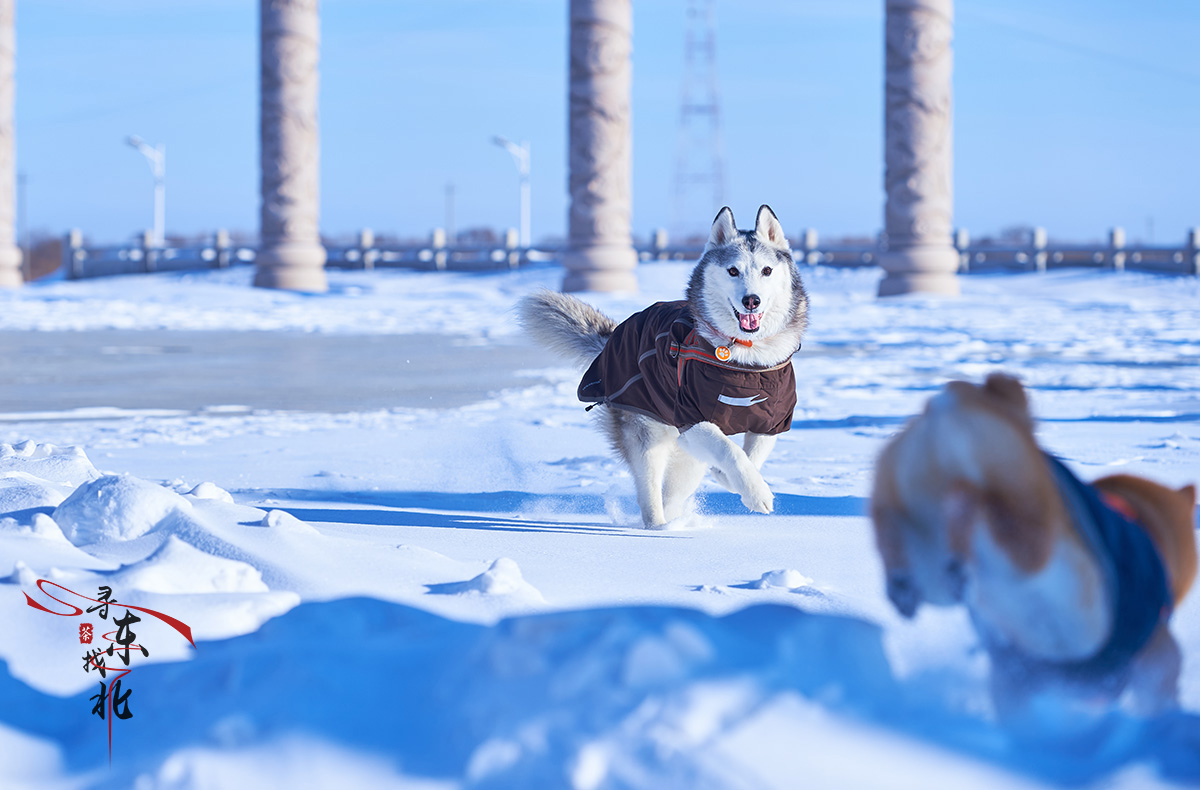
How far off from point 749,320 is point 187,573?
197 cm

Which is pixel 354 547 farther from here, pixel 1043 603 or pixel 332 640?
pixel 1043 603

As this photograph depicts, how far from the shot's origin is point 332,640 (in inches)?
89.4

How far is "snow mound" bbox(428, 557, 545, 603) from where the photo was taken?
2891 millimetres

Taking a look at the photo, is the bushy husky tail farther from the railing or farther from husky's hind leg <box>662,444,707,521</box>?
the railing

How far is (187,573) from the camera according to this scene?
2797mm

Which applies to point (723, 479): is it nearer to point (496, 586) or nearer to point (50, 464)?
point (496, 586)

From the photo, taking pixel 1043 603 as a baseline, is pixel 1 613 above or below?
below

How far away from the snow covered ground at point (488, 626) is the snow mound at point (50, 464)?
0.8 inches

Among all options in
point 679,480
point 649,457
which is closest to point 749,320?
point 649,457

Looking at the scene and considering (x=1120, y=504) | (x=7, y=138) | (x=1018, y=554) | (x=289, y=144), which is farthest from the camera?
(x=7, y=138)

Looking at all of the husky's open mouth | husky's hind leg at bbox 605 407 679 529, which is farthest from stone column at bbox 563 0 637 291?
the husky's open mouth

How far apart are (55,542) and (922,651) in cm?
235

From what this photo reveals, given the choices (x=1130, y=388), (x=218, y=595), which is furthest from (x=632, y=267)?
(x=218, y=595)

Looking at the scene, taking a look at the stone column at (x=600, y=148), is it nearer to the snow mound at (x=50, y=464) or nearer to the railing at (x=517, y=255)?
the railing at (x=517, y=255)
